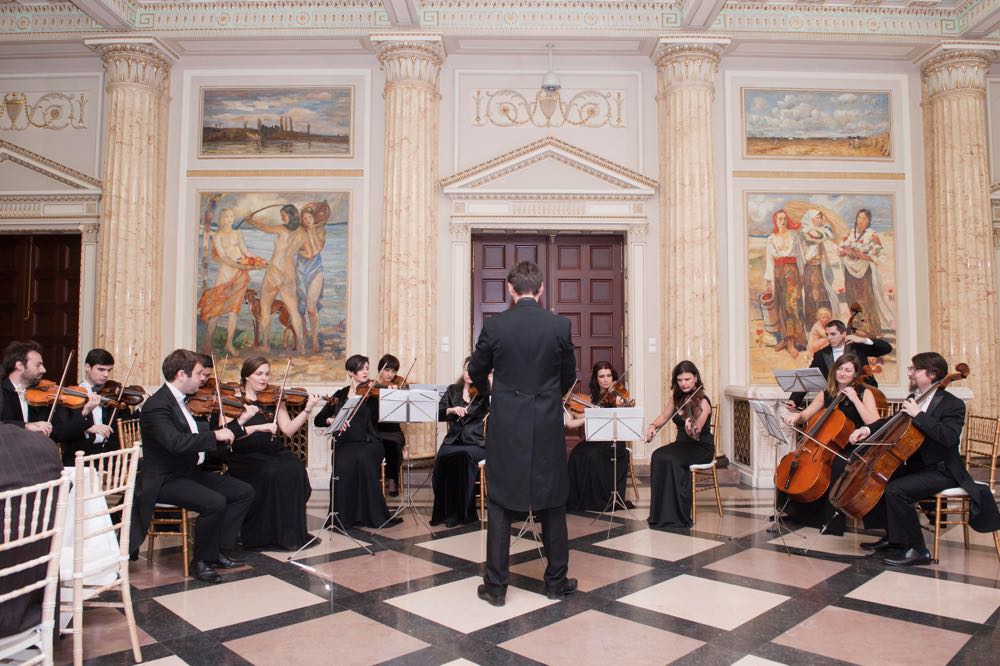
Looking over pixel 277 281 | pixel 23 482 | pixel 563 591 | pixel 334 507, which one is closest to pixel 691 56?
pixel 277 281

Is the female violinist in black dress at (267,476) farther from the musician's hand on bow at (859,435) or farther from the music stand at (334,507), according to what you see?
the musician's hand on bow at (859,435)

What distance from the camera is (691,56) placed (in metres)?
8.29

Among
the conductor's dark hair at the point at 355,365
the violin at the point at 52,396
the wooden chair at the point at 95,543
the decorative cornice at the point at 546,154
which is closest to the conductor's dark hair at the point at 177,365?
the wooden chair at the point at 95,543

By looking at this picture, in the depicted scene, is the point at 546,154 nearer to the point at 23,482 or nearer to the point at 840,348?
the point at 840,348

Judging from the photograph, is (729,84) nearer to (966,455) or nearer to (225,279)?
(966,455)

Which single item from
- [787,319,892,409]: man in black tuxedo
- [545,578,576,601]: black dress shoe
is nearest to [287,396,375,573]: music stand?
[545,578,576,601]: black dress shoe

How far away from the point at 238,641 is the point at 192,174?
7.00 meters

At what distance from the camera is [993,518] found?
167 inches

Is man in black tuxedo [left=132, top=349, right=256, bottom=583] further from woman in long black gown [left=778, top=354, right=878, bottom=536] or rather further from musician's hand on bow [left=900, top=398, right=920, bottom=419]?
musician's hand on bow [left=900, top=398, right=920, bottom=419]

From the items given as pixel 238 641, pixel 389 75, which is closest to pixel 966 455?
pixel 238 641

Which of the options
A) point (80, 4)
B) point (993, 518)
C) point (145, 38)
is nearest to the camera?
point (993, 518)

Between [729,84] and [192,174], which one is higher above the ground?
[729,84]

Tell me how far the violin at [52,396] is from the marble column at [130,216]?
2.96 metres

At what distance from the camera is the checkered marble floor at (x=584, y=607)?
303 cm
